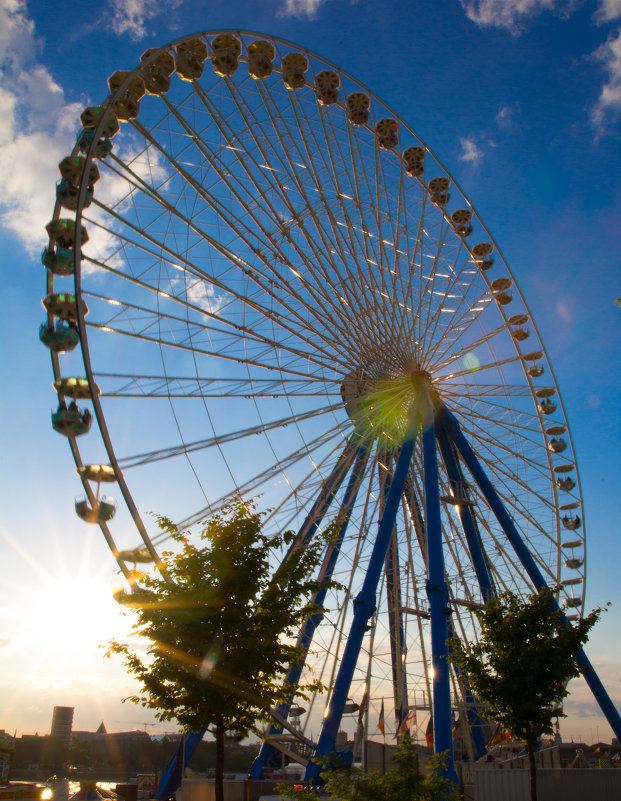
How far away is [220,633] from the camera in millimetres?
10922

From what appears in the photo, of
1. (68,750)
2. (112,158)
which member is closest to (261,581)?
(112,158)

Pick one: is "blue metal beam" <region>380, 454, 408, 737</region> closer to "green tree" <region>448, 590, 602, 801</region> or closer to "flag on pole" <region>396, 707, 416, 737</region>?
"flag on pole" <region>396, 707, 416, 737</region>

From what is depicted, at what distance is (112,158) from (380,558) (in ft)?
46.4

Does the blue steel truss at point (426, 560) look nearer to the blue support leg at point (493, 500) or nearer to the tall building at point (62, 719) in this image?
the blue support leg at point (493, 500)

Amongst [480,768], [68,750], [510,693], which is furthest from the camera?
[68,750]

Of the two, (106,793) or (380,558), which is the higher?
(380,558)

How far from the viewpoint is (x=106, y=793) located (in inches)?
984

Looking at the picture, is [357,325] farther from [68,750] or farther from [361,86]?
[68,750]

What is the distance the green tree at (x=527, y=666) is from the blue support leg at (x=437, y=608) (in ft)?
7.49

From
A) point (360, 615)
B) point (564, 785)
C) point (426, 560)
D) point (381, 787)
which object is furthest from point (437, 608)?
point (381, 787)

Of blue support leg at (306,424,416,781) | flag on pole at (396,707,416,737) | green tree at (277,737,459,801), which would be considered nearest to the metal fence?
blue support leg at (306,424,416,781)

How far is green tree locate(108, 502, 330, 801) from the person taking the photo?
10.6m

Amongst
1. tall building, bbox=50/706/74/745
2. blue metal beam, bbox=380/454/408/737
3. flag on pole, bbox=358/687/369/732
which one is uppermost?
blue metal beam, bbox=380/454/408/737

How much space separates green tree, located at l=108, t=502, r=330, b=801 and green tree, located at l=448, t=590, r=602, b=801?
520 centimetres
